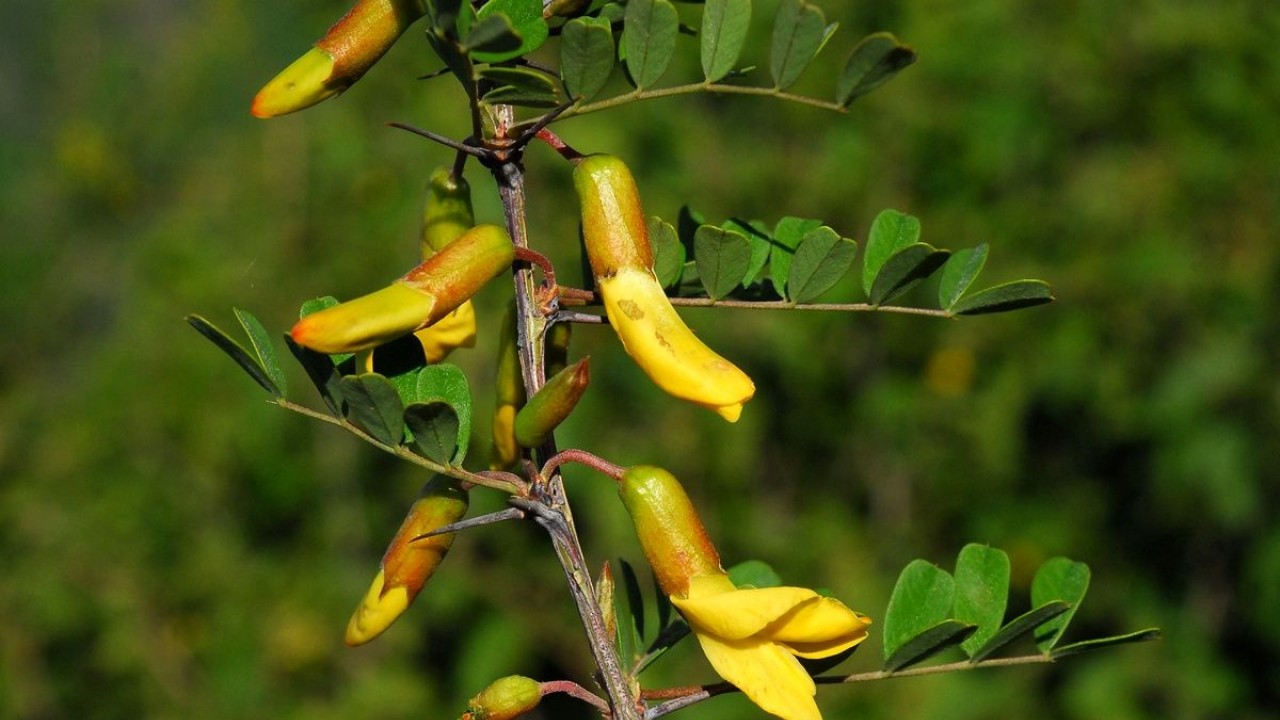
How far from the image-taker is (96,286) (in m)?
4.48

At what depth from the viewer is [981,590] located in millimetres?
802

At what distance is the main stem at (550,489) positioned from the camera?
0.70 metres

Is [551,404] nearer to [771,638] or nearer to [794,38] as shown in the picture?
[771,638]

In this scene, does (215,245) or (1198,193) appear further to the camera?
(215,245)

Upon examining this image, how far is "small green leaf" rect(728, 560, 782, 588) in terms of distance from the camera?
33.8 inches

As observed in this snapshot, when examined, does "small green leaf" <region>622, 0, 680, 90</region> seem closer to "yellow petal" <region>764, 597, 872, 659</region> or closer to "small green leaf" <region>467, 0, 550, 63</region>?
"small green leaf" <region>467, 0, 550, 63</region>

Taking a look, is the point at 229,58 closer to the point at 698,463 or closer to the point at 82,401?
the point at 82,401

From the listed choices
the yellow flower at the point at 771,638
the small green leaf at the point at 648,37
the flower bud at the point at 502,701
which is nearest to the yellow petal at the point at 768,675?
the yellow flower at the point at 771,638

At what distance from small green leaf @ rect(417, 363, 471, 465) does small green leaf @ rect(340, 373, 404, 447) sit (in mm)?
37

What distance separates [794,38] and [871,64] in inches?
2.3

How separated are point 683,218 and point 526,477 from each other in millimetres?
243

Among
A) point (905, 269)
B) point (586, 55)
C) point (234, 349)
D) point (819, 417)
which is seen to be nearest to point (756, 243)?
point (905, 269)

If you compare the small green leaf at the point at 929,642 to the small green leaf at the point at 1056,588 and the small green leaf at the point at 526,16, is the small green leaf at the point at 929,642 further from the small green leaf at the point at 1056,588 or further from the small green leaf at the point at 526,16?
the small green leaf at the point at 526,16

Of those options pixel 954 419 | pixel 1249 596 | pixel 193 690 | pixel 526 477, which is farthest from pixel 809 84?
pixel 526 477
